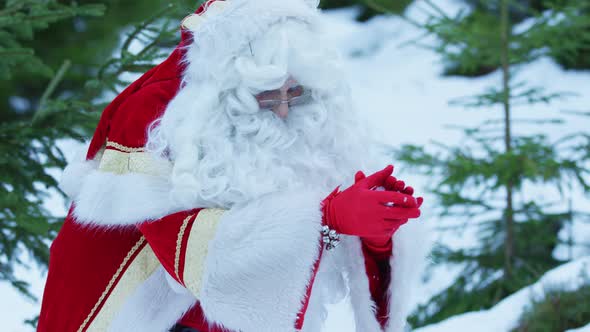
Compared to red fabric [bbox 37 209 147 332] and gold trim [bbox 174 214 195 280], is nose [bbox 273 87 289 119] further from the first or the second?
red fabric [bbox 37 209 147 332]

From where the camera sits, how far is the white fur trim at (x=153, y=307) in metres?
2.00

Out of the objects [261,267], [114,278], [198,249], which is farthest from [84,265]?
[261,267]

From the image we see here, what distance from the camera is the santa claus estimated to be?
67.6 inches

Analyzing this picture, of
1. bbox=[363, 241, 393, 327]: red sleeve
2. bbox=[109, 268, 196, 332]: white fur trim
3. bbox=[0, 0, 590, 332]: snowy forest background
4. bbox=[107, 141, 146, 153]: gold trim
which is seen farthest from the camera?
bbox=[0, 0, 590, 332]: snowy forest background

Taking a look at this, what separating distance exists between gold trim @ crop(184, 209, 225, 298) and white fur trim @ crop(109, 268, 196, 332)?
259mm

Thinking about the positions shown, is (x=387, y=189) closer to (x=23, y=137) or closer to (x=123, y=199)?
(x=123, y=199)

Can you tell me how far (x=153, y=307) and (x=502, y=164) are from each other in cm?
265

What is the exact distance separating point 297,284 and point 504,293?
3.31m

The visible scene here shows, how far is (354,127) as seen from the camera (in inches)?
84.8

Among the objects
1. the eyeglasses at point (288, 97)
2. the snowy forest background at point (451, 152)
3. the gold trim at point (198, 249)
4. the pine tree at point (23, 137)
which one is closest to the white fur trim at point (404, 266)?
the snowy forest background at point (451, 152)

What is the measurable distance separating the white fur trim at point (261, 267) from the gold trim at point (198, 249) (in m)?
0.02

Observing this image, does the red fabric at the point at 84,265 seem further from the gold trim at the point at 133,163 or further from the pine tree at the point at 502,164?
the pine tree at the point at 502,164

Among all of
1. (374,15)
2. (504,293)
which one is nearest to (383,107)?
(374,15)

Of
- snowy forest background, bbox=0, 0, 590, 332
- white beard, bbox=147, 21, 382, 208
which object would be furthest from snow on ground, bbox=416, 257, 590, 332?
white beard, bbox=147, 21, 382, 208
